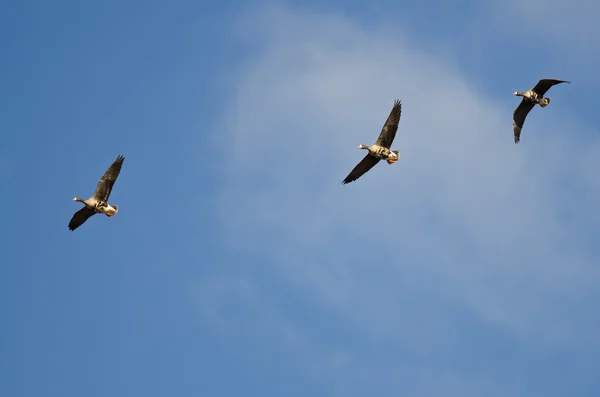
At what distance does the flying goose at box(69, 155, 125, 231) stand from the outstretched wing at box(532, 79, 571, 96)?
23261 mm

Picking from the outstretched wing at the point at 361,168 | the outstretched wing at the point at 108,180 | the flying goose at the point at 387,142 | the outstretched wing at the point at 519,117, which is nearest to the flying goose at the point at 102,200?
the outstretched wing at the point at 108,180

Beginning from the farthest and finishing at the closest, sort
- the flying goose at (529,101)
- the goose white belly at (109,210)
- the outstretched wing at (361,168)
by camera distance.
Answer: the flying goose at (529,101) → the outstretched wing at (361,168) → the goose white belly at (109,210)

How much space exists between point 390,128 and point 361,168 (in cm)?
369

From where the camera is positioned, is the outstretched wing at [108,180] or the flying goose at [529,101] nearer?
the outstretched wing at [108,180]

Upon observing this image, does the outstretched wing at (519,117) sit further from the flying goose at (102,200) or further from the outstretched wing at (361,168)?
the flying goose at (102,200)

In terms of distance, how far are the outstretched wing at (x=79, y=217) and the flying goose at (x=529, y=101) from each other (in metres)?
24.8

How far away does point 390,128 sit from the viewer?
179 ft

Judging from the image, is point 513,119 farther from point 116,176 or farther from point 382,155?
point 116,176

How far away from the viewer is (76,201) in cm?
5438

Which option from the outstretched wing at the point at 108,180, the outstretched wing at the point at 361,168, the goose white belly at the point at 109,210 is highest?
the outstretched wing at the point at 361,168

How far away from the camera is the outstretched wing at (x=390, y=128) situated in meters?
53.9

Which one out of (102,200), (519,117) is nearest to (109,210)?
(102,200)

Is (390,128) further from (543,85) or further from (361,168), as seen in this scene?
(543,85)

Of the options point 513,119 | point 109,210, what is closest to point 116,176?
point 109,210
